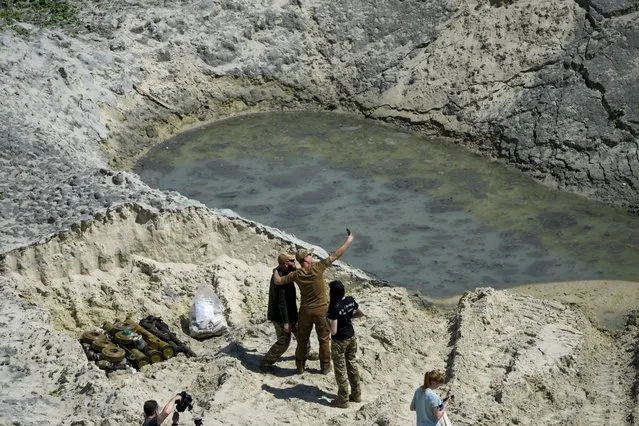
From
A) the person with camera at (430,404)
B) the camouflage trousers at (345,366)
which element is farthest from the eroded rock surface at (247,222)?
the person with camera at (430,404)

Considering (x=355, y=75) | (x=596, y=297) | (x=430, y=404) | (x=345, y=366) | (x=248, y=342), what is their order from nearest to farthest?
(x=430, y=404) < (x=345, y=366) < (x=248, y=342) < (x=596, y=297) < (x=355, y=75)

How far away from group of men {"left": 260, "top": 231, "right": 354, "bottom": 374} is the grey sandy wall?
20.9 ft

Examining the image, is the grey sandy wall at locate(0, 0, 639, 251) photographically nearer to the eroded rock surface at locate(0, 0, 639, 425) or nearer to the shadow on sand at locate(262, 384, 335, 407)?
the eroded rock surface at locate(0, 0, 639, 425)

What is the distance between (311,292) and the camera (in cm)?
1305

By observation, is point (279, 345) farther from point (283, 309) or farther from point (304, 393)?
point (304, 393)

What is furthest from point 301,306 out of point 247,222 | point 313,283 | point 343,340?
point 247,222

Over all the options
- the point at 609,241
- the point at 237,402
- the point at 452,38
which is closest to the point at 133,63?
the point at 452,38

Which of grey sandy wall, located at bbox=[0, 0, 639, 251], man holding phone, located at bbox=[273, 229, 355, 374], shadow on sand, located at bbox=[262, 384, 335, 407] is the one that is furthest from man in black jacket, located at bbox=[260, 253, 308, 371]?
grey sandy wall, located at bbox=[0, 0, 639, 251]

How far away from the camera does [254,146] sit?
73.7 feet

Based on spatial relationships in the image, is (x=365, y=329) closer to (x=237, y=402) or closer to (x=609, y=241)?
(x=237, y=402)

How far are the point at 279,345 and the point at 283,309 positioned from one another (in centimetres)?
43

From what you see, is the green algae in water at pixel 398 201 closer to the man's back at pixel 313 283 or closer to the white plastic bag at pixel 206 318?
the white plastic bag at pixel 206 318

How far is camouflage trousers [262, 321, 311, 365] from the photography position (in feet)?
44.2

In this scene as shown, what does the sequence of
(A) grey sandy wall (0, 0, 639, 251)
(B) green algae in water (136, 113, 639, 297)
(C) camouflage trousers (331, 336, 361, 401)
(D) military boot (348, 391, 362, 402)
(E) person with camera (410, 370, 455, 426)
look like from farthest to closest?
1. (A) grey sandy wall (0, 0, 639, 251)
2. (B) green algae in water (136, 113, 639, 297)
3. (D) military boot (348, 391, 362, 402)
4. (C) camouflage trousers (331, 336, 361, 401)
5. (E) person with camera (410, 370, 455, 426)
